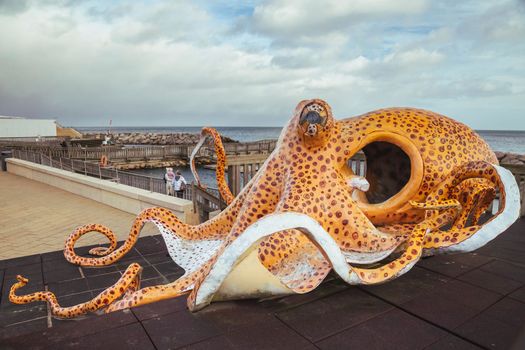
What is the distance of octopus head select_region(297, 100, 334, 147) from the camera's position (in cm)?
343

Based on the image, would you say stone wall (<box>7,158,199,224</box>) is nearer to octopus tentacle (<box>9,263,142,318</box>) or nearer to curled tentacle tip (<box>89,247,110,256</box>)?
curled tentacle tip (<box>89,247,110,256</box>)

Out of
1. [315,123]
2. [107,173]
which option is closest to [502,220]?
[315,123]

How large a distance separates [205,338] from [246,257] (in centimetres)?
62

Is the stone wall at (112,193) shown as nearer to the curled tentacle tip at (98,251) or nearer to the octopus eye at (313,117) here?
the curled tentacle tip at (98,251)

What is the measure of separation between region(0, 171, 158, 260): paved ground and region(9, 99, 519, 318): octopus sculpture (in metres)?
4.38

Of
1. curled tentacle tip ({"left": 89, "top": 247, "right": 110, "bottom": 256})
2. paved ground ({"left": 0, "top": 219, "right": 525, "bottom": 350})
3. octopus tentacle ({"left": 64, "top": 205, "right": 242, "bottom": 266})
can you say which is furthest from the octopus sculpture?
curled tentacle tip ({"left": 89, "top": 247, "right": 110, "bottom": 256})

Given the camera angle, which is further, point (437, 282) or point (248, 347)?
point (437, 282)

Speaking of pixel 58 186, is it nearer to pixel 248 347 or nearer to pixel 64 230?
pixel 64 230

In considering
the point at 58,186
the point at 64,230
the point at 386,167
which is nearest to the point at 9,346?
the point at 386,167

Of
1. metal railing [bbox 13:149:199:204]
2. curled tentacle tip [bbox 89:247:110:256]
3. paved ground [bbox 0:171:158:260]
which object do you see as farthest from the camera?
metal railing [bbox 13:149:199:204]

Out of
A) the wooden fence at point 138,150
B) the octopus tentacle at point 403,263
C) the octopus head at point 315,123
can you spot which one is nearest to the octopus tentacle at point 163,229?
the octopus head at point 315,123

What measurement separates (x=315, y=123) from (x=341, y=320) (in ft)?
5.56

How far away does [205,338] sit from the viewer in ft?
Result: 8.45

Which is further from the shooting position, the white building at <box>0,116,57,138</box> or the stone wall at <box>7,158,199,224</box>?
the white building at <box>0,116,57,138</box>
